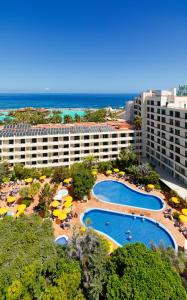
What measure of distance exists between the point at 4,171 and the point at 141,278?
35820 millimetres

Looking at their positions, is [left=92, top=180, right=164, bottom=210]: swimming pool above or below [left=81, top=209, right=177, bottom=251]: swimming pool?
above

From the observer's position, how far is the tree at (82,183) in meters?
36.9

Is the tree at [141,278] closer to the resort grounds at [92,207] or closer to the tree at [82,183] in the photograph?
the resort grounds at [92,207]

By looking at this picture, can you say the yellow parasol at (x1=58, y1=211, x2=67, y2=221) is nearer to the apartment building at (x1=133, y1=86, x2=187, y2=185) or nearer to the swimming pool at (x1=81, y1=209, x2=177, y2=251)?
the swimming pool at (x1=81, y1=209, x2=177, y2=251)

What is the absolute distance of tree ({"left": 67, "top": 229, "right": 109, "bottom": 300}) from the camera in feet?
58.6

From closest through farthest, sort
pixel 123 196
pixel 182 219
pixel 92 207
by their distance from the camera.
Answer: pixel 182 219, pixel 92 207, pixel 123 196

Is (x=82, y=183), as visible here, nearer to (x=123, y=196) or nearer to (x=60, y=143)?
(x=123, y=196)

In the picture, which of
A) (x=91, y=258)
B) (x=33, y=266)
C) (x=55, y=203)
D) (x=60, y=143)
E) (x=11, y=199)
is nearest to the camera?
(x=33, y=266)

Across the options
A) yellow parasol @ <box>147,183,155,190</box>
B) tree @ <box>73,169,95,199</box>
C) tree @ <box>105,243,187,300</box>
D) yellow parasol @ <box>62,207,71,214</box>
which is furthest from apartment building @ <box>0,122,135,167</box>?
tree @ <box>105,243,187,300</box>

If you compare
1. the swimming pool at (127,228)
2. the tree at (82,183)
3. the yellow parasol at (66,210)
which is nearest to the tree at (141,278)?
the swimming pool at (127,228)

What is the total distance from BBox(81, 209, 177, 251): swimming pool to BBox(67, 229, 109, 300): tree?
8.78 m

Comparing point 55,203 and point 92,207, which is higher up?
point 55,203

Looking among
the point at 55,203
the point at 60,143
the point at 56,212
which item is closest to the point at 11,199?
the point at 55,203

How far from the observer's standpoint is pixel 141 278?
16.7 m
